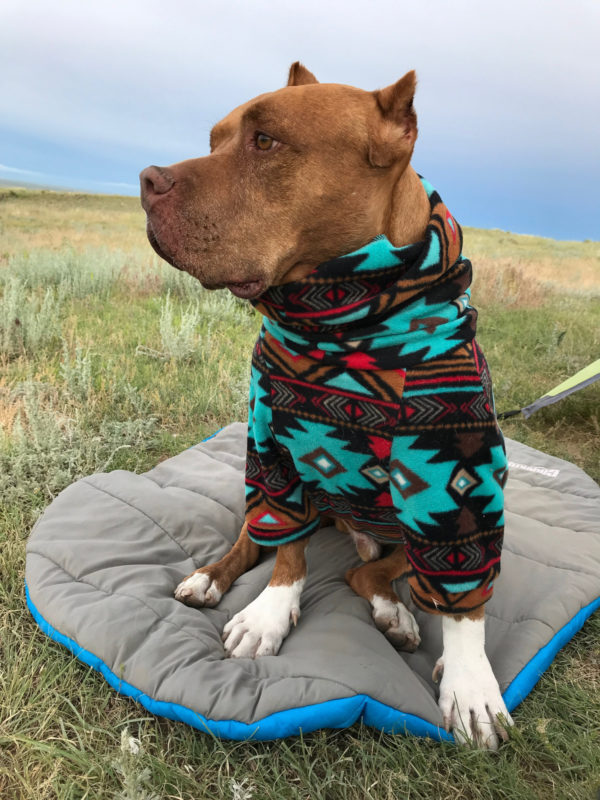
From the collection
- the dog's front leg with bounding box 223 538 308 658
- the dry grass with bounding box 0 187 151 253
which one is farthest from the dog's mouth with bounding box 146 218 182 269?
the dry grass with bounding box 0 187 151 253

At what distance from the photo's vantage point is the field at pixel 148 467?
1.51 meters

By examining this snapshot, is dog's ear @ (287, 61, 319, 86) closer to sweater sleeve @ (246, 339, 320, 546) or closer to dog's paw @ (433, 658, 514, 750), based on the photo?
sweater sleeve @ (246, 339, 320, 546)

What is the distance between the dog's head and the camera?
5.00 feet

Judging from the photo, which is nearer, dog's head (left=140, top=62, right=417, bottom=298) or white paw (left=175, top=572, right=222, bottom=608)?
dog's head (left=140, top=62, right=417, bottom=298)

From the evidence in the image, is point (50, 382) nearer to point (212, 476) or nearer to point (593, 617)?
point (212, 476)

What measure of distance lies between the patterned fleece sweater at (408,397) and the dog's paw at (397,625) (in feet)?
0.89

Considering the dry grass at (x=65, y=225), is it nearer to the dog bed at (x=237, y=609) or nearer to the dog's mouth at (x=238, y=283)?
the dog bed at (x=237, y=609)

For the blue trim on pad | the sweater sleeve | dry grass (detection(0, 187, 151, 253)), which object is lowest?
the blue trim on pad

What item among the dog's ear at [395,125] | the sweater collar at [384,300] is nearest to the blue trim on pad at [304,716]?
the sweater collar at [384,300]

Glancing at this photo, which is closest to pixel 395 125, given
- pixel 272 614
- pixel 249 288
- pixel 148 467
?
pixel 249 288

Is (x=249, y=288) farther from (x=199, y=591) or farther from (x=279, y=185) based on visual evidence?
(x=199, y=591)

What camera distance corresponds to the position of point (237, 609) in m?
2.11

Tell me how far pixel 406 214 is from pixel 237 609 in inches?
54.7

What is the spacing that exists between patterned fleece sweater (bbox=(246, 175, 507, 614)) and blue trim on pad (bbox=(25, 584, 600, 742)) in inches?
12.1
